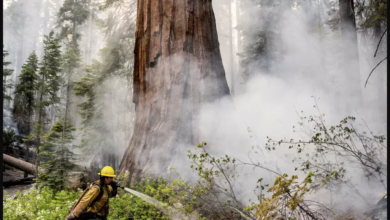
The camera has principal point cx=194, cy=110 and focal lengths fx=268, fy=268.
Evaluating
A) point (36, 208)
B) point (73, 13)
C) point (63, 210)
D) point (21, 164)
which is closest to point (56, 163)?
point (36, 208)

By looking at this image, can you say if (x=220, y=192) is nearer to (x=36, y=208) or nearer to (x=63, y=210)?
(x=63, y=210)

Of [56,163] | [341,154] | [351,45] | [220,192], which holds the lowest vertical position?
[220,192]

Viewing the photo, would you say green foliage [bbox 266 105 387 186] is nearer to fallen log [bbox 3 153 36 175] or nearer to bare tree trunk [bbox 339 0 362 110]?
bare tree trunk [bbox 339 0 362 110]

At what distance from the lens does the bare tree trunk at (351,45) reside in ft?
23.6

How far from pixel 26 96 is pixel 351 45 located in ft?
52.2

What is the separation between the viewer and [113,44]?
11570mm

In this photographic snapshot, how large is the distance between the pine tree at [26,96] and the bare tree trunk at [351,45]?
14.7m

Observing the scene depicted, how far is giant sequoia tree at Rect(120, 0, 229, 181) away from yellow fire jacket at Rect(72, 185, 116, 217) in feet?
7.04

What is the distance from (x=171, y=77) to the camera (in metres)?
6.29

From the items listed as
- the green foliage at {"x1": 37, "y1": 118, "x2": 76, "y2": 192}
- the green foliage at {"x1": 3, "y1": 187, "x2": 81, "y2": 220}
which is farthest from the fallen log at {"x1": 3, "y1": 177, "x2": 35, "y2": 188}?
the green foliage at {"x1": 3, "y1": 187, "x2": 81, "y2": 220}

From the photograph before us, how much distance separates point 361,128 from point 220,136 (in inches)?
155

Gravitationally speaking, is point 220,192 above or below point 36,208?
above

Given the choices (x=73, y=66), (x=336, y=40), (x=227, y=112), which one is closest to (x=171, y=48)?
(x=227, y=112)

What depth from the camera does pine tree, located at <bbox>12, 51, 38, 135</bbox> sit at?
48.4 ft
